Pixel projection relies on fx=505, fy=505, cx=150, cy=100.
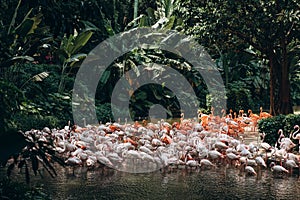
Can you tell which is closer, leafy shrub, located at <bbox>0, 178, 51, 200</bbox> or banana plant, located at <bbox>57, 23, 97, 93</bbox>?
leafy shrub, located at <bbox>0, 178, 51, 200</bbox>

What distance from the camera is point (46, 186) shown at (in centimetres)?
728

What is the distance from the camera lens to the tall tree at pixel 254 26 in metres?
11.6

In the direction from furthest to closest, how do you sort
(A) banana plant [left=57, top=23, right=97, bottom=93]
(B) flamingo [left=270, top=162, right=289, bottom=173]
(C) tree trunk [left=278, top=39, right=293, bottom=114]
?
1. (A) banana plant [left=57, top=23, right=97, bottom=93]
2. (C) tree trunk [left=278, top=39, right=293, bottom=114]
3. (B) flamingo [left=270, top=162, right=289, bottom=173]

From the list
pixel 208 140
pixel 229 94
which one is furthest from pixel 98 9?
pixel 208 140

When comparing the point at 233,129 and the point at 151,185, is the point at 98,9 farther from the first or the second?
the point at 151,185

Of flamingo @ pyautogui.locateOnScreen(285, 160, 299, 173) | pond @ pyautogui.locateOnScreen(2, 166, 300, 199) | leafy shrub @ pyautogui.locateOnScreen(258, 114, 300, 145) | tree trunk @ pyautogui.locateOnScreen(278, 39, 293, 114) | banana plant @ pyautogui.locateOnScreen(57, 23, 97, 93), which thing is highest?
banana plant @ pyautogui.locateOnScreen(57, 23, 97, 93)

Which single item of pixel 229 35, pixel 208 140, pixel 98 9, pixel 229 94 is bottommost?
pixel 208 140

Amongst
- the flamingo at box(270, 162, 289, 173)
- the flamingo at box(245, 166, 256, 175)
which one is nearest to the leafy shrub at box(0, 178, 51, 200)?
the flamingo at box(245, 166, 256, 175)

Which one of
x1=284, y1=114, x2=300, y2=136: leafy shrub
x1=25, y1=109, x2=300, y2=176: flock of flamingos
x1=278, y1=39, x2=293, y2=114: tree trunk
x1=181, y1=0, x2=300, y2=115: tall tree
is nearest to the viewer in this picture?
x1=25, y1=109, x2=300, y2=176: flock of flamingos

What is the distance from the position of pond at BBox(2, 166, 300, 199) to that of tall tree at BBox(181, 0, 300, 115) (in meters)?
4.56

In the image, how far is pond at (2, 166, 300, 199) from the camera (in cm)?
686

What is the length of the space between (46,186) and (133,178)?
1.37 m

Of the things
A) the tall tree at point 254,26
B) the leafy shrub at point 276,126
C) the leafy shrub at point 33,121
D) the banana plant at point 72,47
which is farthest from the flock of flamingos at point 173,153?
the banana plant at point 72,47

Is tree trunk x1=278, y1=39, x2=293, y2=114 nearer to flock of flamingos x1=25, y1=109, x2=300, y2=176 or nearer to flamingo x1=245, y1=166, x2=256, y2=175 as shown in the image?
flock of flamingos x1=25, y1=109, x2=300, y2=176
